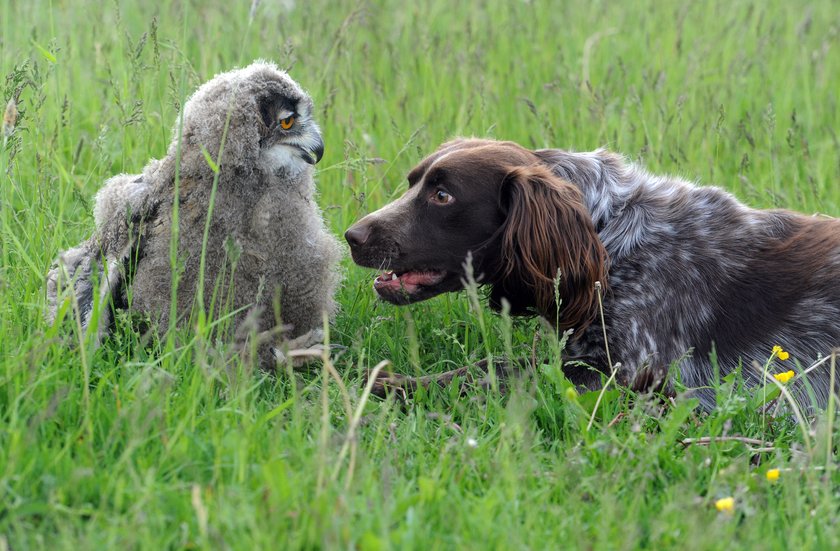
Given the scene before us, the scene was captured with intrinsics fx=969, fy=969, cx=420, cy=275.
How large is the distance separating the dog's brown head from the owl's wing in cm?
83

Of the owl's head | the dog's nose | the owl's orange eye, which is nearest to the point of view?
the owl's head

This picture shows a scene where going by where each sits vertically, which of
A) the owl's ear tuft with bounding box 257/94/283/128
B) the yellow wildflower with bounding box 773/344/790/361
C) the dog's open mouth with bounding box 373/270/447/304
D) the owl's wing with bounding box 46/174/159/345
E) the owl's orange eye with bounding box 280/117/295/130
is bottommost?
the yellow wildflower with bounding box 773/344/790/361

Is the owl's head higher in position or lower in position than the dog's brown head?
higher

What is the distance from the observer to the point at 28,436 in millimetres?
2416

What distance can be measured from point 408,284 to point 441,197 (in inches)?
15.2

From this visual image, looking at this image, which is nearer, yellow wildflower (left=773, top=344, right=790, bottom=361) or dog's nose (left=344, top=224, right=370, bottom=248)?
yellow wildflower (left=773, top=344, right=790, bottom=361)

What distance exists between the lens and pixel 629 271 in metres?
4.02

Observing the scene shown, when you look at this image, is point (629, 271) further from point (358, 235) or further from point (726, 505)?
point (726, 505)

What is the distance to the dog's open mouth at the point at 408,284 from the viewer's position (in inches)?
157

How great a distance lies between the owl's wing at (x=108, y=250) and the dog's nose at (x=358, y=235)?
30.6 inches

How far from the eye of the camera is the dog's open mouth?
3.98m

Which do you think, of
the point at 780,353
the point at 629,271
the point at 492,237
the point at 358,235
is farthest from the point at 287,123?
the point at 780,353

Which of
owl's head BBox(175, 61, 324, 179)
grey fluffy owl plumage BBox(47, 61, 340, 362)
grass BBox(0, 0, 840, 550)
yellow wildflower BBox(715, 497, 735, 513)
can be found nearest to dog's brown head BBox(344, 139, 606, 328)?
grass BBox(0, 0, 840, 550)

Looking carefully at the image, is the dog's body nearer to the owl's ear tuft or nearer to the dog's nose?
Result: the dog's nose
